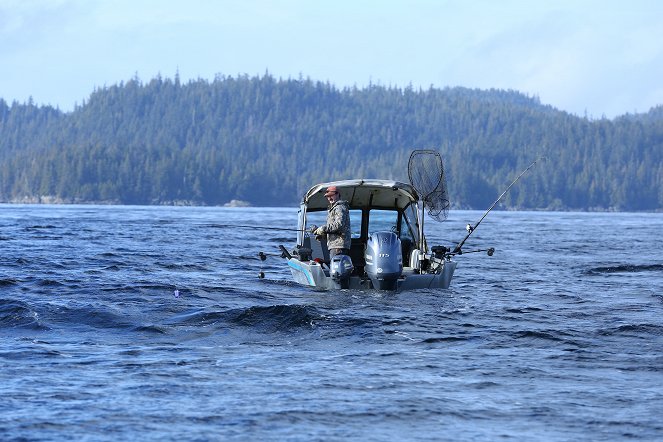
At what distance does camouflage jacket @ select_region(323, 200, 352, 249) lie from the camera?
23.1 meters

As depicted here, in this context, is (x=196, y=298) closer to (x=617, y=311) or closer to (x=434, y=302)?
(x=434, y=302)

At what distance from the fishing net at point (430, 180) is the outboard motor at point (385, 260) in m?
3.69

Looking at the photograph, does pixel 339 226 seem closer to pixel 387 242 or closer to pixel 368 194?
pixel 387 242

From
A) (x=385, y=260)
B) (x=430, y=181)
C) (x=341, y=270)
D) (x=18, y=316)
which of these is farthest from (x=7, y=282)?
(x=430, y=181)

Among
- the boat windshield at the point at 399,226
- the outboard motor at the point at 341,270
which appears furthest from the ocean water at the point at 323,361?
the boat windshield at the point at 399,226

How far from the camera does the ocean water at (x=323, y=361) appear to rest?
37.2 feet

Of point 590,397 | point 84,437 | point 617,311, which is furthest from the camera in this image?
point 617,311

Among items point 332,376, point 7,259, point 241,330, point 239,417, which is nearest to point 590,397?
point 332,376

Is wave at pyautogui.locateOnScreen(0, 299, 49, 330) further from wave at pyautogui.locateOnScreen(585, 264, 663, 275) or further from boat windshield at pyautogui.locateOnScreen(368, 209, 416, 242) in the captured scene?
wave at pyautogui.locateOnScreen(585, 264, 663, 275)

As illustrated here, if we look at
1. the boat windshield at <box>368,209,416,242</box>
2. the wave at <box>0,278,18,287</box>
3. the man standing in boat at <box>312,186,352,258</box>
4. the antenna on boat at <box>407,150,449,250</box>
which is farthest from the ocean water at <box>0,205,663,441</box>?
the antenna on boat at <box>407,150,449,250</box>

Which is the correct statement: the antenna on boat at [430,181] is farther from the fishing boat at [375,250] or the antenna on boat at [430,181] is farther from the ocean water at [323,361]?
the ocean water at [323,361]

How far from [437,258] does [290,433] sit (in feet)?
45.5

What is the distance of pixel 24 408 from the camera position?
11.7m

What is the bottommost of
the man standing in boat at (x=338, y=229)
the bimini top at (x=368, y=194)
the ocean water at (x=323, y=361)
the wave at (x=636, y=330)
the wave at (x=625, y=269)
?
the ocean water at (x=323, y=361)
